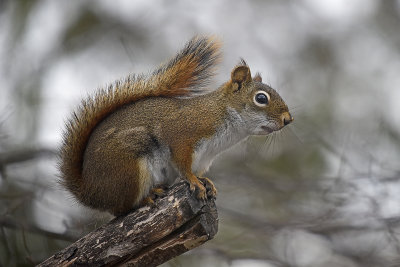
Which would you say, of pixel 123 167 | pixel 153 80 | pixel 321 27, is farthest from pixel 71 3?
pixel 123 167

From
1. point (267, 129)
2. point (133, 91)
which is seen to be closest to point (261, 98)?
point (267, 129)

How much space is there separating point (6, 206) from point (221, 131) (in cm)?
169

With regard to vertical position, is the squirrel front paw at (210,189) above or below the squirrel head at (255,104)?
below

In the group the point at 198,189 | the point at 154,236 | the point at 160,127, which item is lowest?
the point at 154,236

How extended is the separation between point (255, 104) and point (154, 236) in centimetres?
104

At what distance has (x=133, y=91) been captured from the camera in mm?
3193

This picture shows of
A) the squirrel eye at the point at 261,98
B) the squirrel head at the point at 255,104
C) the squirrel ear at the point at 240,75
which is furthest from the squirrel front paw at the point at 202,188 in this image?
the squirrel ear at the point at 240,75

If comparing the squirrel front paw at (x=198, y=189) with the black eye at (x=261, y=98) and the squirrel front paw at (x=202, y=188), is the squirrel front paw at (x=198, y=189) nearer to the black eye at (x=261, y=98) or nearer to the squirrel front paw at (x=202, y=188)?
the squirrel front paw at (x=202, y=188)

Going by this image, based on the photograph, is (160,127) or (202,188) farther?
(160,127)

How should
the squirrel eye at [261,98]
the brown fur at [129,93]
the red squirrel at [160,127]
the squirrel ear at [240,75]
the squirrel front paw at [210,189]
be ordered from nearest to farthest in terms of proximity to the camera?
the squirrel front paw at [210,189] < the red squirrel at [160,127] < the brown fur at [129,93] < the squirrel eye at [261,98] < the squirrel ear at [240,75]

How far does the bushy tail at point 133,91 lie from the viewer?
124 inches

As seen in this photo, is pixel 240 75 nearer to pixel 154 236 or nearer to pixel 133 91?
pixel 133 91

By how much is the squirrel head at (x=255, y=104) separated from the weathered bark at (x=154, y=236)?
2.15 ft

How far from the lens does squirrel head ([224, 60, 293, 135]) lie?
3.23 meters
